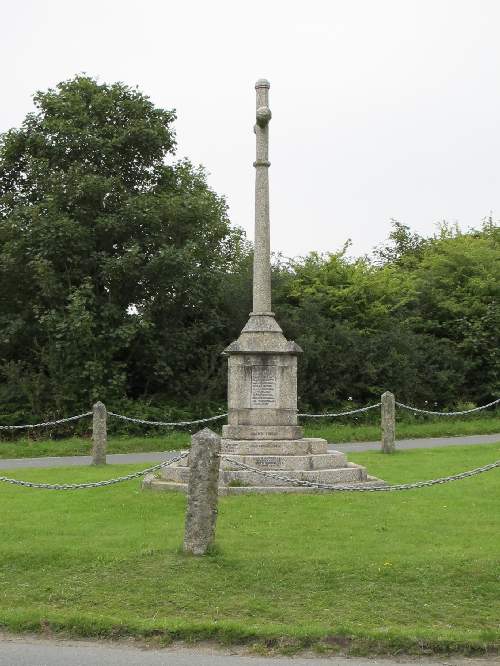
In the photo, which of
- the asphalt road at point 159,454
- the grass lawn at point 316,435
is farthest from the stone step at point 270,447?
the grass lawn at point 316,435

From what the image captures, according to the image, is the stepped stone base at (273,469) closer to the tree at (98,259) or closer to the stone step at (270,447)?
the stone step at (270,447)

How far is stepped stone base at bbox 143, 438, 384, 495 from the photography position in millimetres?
12109

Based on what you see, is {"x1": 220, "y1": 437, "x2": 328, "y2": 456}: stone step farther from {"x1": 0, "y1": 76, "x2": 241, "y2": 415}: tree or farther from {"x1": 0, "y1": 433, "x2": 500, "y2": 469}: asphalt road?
{"x1": 0, "y1": 76, "x2": 241, "y2": 415}: tree

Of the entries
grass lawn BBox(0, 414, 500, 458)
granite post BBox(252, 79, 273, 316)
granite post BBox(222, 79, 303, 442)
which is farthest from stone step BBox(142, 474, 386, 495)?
grass lawn BBox(0, 414, 500, 458)

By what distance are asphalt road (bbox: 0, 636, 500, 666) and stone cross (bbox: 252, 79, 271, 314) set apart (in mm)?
8200

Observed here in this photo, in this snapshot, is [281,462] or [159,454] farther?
[159,454]

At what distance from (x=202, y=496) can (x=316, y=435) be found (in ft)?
42.9

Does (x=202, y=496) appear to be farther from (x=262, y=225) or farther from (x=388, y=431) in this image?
(x=388, y=431)

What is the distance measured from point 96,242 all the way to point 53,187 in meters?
1.94

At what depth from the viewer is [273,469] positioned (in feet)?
41.6

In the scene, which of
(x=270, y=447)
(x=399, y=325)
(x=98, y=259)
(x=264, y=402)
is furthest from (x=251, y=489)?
(x=399, y=325)

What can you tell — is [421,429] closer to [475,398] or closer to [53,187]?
[475,398]

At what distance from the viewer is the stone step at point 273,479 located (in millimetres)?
12211

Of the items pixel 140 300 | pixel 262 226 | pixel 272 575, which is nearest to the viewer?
pixel 272 575
